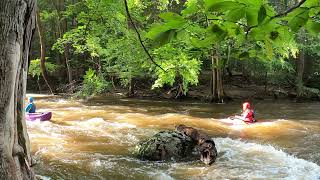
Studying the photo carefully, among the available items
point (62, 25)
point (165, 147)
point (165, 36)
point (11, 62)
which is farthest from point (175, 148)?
point (62, 25)

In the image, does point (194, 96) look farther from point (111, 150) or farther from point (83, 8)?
point (111, 150)

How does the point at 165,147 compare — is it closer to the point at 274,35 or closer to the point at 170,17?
the point at 274,35

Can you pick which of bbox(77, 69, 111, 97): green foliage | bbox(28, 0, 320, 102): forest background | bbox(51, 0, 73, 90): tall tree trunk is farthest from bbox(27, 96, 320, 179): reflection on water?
bbox(51, 0, 73, 90): tall tree trunk

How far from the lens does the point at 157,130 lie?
1327 cm

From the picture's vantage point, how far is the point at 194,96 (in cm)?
2341

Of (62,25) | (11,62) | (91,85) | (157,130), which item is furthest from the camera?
(62,25)

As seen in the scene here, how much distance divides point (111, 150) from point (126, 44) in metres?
11.1

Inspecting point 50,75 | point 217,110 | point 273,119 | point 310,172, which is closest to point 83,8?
point 50,75

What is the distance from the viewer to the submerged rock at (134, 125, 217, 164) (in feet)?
31.1

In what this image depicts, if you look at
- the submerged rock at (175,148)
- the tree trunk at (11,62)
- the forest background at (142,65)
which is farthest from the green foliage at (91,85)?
the tree trunk at (11,62)

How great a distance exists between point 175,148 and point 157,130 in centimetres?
354

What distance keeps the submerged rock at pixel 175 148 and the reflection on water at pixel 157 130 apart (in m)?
0.25

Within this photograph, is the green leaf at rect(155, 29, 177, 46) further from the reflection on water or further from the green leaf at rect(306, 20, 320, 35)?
the reflection on water

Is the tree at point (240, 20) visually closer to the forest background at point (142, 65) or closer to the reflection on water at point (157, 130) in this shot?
the forest background at point (142, 65)
